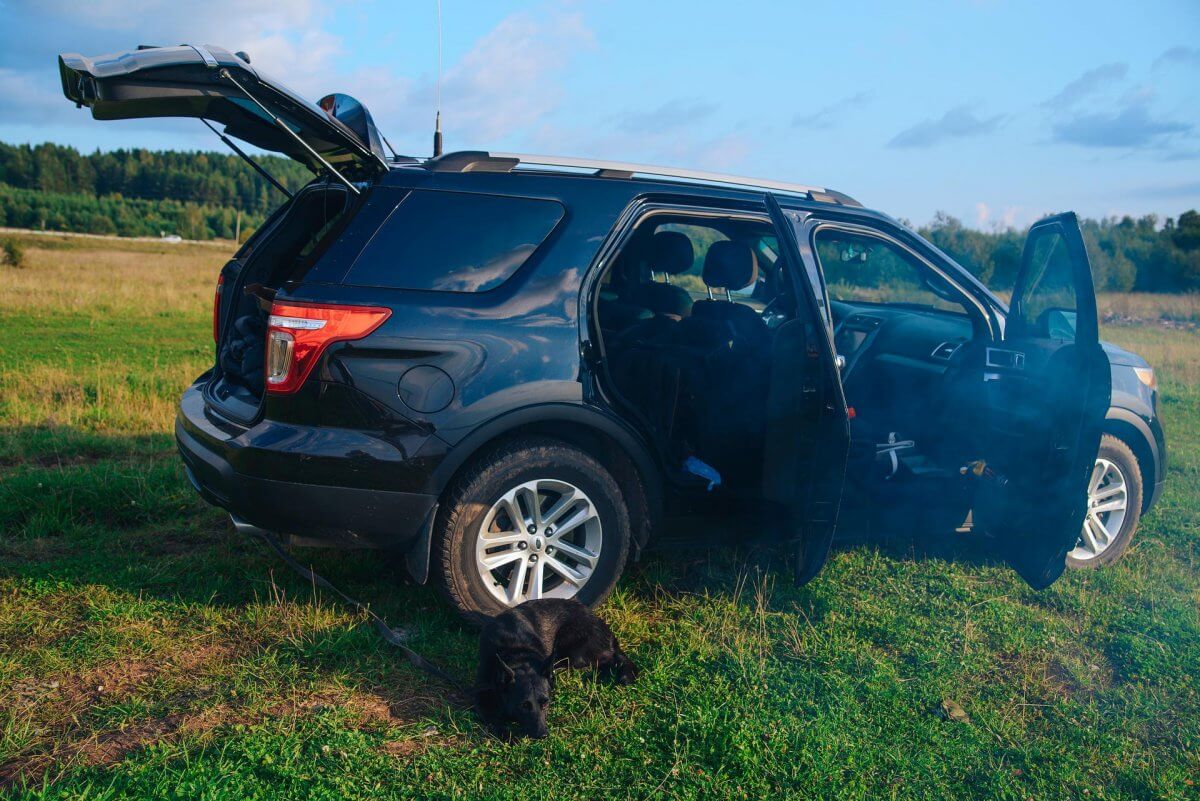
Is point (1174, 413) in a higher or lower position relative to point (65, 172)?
lower

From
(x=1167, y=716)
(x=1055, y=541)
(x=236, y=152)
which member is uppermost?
(x=236, y=152)

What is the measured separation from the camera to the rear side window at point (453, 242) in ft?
11.2

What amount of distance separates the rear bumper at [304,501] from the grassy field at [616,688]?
482mm

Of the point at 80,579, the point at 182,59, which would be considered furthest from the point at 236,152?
the point at 80,579

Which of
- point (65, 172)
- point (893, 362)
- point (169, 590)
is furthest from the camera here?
point (65, 172)

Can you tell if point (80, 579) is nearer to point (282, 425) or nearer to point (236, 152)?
point (282, 425)

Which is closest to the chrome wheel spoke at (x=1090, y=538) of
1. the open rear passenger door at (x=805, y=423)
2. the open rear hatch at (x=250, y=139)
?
the open rear passenger door at (x=805, y=423)

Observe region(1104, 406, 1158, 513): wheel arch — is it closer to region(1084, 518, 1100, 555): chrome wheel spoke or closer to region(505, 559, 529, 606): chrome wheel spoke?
region(1084, 518, 1100, 555): chrome wheel spoke

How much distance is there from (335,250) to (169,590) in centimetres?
183

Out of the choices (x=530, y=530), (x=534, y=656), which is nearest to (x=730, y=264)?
(x=530, y=530)

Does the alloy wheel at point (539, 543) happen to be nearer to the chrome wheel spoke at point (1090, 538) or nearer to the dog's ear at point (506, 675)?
the dog's ear at point (506, 675)

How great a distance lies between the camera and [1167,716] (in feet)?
11.1

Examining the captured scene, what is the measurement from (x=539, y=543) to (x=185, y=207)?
265ft

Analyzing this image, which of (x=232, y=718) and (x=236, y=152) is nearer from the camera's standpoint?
(x=232, y=718)
